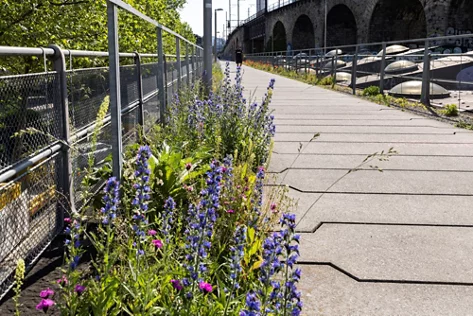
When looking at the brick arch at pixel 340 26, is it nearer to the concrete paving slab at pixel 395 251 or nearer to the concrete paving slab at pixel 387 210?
the concrete paving slab at pixel 387 210

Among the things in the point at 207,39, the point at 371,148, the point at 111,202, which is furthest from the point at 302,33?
the point at 111,202

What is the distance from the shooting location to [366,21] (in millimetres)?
42812

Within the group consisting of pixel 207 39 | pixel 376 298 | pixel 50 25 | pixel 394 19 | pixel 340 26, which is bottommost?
pixel 376 298

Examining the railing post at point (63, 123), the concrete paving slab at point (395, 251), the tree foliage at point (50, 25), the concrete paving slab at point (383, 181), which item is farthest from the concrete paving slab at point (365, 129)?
the railing post at point (63, 123)

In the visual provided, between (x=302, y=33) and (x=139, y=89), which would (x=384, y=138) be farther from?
(x=302, y=33)

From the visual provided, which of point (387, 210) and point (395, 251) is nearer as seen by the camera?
point (395, 251)

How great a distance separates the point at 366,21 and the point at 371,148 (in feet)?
125

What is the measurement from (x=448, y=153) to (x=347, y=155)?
139 centimetres

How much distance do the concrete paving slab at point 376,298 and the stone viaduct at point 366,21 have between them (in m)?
28.1

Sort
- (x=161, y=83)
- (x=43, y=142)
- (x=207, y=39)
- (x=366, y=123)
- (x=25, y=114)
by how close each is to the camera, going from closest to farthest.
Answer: (x=25, y=114), (x=43, y=142), (x=161, y=83), (x=366, y=123), (x=207, y=39)

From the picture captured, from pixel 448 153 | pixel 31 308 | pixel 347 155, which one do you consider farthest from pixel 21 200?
pixel 448 153

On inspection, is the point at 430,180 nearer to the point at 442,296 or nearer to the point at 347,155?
the point at 347,155

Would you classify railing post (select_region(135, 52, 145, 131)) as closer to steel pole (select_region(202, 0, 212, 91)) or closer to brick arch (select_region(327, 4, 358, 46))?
steel pole (select_region(202, 0, 212, 91))

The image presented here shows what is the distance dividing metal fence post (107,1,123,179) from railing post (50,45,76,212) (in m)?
0.34
